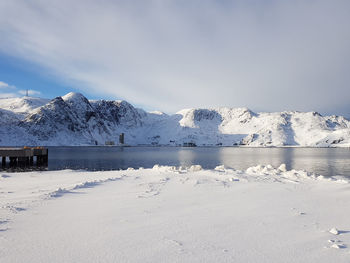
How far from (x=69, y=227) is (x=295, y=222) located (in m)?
7.12

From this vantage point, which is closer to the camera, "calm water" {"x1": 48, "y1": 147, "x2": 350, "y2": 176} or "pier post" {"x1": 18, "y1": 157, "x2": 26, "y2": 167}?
"calm water" {"x1": 48, "y1": 147, "x2": 350, "y2": 176}

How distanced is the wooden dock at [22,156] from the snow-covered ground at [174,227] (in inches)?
1597

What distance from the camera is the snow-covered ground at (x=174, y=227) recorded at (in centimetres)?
544

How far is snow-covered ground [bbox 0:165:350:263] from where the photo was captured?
5.44 m

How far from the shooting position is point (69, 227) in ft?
23.2

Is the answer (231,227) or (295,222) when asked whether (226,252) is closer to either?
(231,227)

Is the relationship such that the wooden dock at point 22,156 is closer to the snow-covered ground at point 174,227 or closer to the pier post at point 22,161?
the pier post at point 22,161

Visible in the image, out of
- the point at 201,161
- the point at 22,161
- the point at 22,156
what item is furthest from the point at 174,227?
the point at 201,161

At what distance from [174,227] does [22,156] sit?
50.9m

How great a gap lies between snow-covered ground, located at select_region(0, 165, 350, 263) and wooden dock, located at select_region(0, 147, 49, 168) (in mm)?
40559

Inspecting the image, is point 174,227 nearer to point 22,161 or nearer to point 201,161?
point 22,161

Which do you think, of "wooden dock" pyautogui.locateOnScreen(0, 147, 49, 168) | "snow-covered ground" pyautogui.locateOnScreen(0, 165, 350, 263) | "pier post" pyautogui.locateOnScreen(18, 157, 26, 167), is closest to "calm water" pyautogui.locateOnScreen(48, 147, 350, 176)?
"wooden dock" pyautogui.locateOnScreen(0, 147, 49, 168)

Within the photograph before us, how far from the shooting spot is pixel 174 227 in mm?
7289

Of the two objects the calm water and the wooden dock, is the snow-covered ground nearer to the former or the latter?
the calm water
